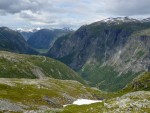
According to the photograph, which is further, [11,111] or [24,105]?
[24,105]

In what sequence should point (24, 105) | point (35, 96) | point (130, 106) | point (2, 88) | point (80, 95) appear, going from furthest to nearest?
point (80, 95), point (2, 88), point (35, 96), point (24, 105), point (130, 106)

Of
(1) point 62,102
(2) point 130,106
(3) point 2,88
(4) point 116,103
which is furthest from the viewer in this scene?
(1) point 62,102

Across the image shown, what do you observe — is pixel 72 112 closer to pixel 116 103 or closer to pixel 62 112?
pixel 62 112

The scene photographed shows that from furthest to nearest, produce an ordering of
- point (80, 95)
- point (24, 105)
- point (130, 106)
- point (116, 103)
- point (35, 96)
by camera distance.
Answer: point (80, 95), point (35, 96), point (24, 105), point (116, 103), point (130, 106)

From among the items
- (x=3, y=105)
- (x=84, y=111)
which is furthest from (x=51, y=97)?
(x=84, y=111)

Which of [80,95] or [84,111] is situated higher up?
[84,111]

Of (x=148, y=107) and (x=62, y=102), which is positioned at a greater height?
(x=148, y=107)

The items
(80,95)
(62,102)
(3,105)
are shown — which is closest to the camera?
(3,105)

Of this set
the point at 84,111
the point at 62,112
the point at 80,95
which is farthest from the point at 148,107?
the point at 80,95

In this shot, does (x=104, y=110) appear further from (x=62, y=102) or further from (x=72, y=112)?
(x=62, y=102)
